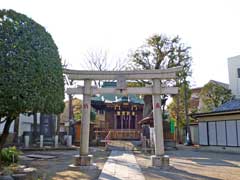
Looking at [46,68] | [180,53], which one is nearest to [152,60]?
[180,53]

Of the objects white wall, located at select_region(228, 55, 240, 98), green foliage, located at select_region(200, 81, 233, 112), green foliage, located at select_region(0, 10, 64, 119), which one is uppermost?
white wall, located at select_region(228, 55, 240, 98)

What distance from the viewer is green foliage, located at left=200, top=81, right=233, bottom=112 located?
2517cm

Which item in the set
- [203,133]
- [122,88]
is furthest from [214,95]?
[122,88]

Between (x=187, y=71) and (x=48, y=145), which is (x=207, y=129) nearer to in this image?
(x=187, y=71)

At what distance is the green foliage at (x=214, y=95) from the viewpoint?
25.2 metres

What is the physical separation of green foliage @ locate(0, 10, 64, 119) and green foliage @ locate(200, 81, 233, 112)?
2156 cm

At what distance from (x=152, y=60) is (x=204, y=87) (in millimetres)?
6328

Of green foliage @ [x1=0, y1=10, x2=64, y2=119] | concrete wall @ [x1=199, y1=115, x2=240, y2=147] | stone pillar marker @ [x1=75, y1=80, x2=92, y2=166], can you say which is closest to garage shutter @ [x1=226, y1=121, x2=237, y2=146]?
concrete wall @ [x1=199, y1=115, x2=240, y2=147]

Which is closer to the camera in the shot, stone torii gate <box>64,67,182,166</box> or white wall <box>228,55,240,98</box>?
stone torii gate <box>64,67,182,166</box>

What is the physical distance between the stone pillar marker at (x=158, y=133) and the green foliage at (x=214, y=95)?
52.9 feet

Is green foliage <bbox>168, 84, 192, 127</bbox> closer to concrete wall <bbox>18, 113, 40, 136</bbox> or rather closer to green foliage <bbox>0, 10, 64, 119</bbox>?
concrete wall <bbox>18, 113, 40, 136</bbox>

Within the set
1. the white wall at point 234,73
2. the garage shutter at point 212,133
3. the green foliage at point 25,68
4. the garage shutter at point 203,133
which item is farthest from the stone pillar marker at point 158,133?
the white wall at point 234,73

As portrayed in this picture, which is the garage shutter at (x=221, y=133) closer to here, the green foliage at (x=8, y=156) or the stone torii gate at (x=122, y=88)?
the stone torii gate at (x=122, y=88)

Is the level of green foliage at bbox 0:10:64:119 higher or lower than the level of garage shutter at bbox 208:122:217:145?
higher
